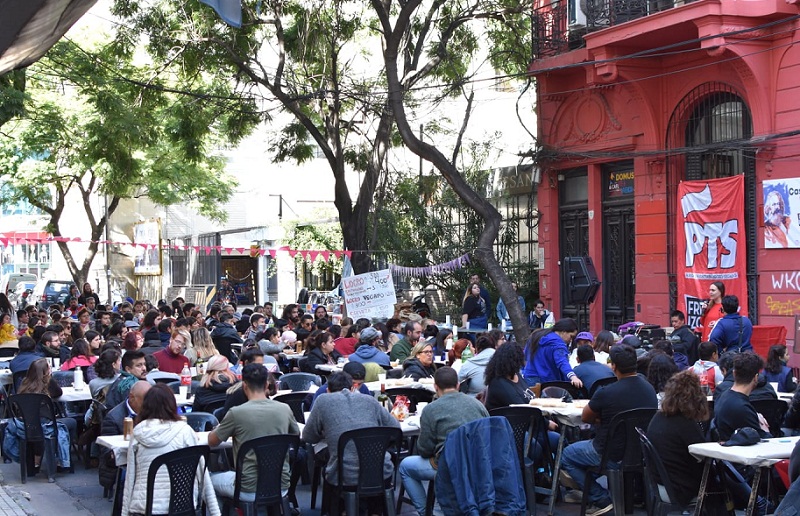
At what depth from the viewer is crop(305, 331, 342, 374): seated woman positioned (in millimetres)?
14008

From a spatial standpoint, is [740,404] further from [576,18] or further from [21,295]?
[21,295]

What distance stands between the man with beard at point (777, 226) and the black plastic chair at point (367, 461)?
10013mm

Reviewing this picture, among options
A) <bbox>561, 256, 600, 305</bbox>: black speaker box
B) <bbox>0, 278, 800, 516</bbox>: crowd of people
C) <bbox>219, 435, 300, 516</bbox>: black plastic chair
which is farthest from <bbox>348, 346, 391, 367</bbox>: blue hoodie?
<bbox>561, 256, 600, 305</bbox>: black speaker box

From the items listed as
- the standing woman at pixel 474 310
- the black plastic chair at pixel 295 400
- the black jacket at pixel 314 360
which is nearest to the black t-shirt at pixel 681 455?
the black plastic chair at pixel 295 400

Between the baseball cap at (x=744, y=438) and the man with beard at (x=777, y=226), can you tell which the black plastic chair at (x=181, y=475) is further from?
the man with beard at (x=777, y=226)

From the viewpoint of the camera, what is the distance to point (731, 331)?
13.4 meters

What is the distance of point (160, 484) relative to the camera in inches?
292

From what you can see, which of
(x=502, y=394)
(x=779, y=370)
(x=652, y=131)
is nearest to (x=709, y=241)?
(x=652, y=131)

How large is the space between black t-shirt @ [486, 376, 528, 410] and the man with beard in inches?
338

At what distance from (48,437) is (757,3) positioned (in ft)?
40.8

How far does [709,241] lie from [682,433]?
10.6m

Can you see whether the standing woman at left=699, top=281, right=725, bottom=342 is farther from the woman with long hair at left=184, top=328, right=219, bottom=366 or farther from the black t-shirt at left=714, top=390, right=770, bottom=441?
the woman with long hair at left=184, top=328, right=219, bottom=366

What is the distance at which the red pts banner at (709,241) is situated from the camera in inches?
668

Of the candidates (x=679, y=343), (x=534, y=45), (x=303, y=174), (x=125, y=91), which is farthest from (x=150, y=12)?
(x=303, y=174)
